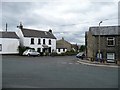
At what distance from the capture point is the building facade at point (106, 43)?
3638 cm

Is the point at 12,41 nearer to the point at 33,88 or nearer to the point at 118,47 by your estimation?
the point at 118,47

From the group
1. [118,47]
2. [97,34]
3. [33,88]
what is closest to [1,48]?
[97,34]

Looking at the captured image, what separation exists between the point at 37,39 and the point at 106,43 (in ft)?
90.1

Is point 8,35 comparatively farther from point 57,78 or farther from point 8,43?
point 57,78

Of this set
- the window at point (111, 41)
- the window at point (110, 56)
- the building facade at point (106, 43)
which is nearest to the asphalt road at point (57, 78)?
the window at point (110, 56)

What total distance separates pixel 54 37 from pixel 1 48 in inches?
713

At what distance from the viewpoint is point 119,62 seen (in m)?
32.0

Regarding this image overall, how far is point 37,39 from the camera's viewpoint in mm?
60469

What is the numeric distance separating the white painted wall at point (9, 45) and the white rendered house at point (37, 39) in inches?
87.5

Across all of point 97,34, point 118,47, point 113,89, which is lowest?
point 113,89

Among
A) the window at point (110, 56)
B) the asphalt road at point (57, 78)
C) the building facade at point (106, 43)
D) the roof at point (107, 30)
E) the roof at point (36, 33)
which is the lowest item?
the asphalt road at point (57, 78)

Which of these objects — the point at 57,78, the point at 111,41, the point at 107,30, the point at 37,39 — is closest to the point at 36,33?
the point at 37,39

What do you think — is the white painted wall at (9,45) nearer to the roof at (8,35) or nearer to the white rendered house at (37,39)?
the roof at (8,35)

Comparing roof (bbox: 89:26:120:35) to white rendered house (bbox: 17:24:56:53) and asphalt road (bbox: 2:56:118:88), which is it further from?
white rendered house (bbox: 17:24:56:53)
